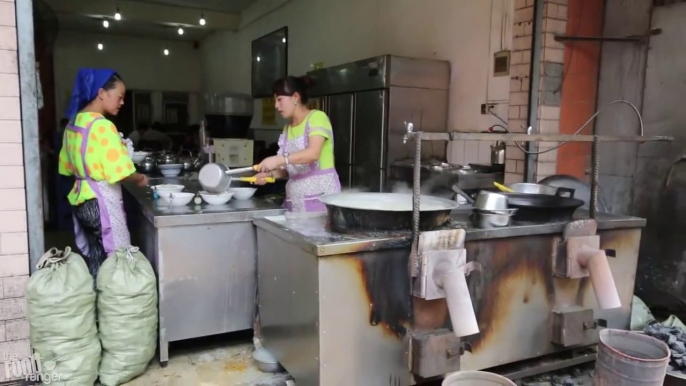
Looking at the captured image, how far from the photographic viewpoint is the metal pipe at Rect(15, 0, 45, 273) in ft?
7.93

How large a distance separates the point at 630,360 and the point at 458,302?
2.41ft

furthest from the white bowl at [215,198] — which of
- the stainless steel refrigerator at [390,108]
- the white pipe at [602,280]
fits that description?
the white pipe at [602,280]

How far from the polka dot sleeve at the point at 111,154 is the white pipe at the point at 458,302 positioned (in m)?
1.82

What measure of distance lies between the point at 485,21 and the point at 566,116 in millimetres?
983

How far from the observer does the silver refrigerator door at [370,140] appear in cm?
429

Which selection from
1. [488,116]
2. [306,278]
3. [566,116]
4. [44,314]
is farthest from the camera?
[488,116]

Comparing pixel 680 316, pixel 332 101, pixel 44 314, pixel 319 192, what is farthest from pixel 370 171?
pixel 44 314

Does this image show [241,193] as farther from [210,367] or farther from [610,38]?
[610,38]

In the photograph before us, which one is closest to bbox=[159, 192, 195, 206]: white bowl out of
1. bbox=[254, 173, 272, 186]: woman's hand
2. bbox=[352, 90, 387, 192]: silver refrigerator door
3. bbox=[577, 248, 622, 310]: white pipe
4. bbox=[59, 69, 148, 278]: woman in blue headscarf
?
bbox=[59, 69, 148, 278]: woman in blue headscarf

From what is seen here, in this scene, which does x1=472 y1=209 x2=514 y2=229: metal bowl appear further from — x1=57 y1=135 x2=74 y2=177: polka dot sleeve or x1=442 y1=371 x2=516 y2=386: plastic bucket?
x1=57 y1=135 x2=74 y2=177: polka dot sleeve

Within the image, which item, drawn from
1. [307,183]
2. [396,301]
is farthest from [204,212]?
[396,301]

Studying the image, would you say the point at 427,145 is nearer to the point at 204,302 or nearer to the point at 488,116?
the point at 488,116

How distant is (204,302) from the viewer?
2670 mm

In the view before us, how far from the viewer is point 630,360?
192 cm
